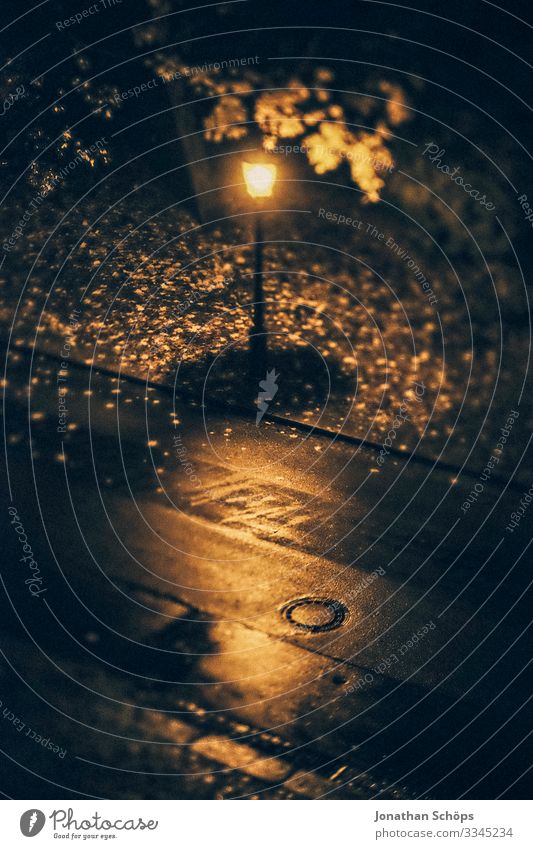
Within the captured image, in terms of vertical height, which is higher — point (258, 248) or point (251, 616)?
point (258, 248)

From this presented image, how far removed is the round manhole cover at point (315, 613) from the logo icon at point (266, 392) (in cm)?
282

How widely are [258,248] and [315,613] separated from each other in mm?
4102

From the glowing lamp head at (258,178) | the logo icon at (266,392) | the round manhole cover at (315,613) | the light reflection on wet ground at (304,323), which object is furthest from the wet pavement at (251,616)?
the glowing lamp head at (258,178)

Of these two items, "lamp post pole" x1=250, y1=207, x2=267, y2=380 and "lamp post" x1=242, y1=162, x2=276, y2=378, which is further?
"lamp post pole" x1=250, y1=207, x2=267, y2=380

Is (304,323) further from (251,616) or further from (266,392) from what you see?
(251,616)

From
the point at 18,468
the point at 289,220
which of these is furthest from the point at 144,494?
the point at 289,220

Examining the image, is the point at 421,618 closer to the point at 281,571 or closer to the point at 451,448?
the point at 281,571

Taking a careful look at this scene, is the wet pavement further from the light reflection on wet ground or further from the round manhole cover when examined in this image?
the light reflection on wet ground
